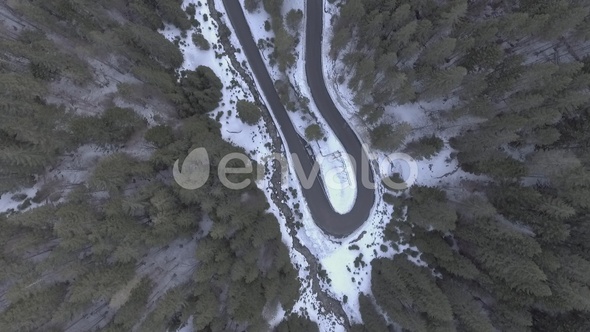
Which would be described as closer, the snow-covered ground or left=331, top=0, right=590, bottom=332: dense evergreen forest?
left=331, top=0, right=590, bottom=332: dense evergreen forest

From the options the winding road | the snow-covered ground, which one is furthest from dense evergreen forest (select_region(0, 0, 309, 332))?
the snow-covered ground

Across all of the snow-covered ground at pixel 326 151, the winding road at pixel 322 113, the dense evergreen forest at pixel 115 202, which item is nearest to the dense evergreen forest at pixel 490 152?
the winding road at pixel 322 113

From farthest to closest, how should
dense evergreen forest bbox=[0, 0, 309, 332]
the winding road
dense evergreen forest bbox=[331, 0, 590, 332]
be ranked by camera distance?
the winding road → dense evergreen forest bbox=[331, 0, 590, 332] → dense evergreen forest bbox=[0, 0, 309, 332]

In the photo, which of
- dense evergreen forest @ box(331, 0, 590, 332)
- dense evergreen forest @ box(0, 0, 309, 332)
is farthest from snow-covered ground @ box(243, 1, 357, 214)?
dense evergreen forest @ box(0, 0, 309, 332)

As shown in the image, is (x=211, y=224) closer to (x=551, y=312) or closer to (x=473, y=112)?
(x=473, y=112)

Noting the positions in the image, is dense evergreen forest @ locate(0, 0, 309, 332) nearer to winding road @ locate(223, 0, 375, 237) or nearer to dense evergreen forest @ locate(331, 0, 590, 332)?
winding road @ locate(223, 0, 375, 237)

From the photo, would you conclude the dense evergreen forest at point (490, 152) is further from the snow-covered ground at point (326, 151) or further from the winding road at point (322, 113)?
the snow-covered ground at point (326, 151)

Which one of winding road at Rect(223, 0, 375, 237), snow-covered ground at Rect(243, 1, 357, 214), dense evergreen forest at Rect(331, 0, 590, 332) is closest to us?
dense evergreen forest at Rect(331, 0, 590, 332)
